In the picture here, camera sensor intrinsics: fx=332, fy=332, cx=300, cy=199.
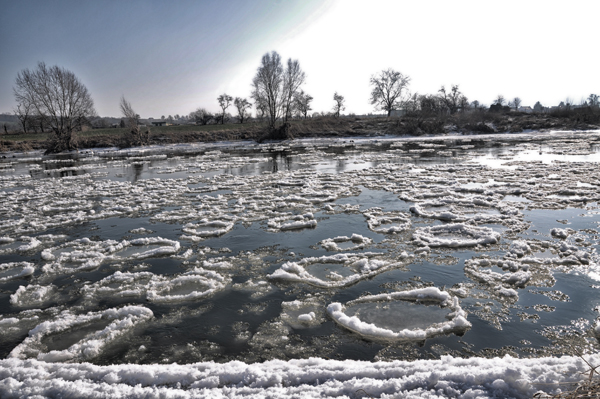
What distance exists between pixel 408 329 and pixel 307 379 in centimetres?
128

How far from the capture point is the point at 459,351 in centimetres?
283

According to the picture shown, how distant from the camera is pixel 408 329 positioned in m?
3.23

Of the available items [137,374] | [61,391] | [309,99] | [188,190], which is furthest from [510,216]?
[309,99]

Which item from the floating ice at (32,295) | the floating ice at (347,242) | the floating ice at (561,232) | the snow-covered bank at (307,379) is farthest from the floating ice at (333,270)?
the floating ice at (32,295)

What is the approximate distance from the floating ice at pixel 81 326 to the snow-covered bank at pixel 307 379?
0.29 meters

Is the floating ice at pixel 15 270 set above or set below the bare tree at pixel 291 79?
below

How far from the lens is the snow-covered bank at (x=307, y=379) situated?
2213 millimetres

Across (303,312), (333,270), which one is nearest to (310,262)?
(333,270)

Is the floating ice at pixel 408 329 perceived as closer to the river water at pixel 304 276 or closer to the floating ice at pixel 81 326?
the river water at pixel 304 276

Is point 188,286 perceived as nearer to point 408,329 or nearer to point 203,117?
point 408,329

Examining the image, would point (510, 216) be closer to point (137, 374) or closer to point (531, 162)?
point (137, 374)

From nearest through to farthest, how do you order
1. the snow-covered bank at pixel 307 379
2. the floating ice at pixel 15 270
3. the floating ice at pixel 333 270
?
1. the snow-covered bank at pixel 307 379
2. the floating ice at pixel 333 270
3. the floating ice at pixel 15 270

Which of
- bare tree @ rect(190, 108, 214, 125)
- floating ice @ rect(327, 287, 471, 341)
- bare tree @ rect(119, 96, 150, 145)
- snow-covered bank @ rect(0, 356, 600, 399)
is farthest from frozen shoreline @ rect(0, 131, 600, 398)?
bare tree @ rect(190, 108, 214, 125)

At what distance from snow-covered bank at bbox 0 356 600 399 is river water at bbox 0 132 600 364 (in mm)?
285
